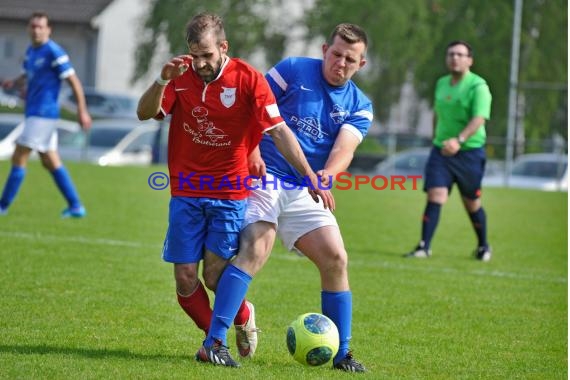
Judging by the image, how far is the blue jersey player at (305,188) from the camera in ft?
20.0

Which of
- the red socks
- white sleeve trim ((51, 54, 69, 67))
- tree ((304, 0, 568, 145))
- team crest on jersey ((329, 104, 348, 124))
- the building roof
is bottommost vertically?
the red socks

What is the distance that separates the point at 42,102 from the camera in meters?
12.8

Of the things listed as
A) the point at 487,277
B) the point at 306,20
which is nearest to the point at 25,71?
the point at 487,277

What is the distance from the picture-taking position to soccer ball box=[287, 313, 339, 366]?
5969mm

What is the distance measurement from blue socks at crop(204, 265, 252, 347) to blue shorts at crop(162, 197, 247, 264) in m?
0.13

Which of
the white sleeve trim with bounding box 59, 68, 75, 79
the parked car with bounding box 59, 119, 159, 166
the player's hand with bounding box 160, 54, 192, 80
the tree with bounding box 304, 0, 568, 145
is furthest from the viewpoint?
the tree with bounding box 304, 0, 568, 145

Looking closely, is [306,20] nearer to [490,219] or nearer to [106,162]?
[106,162]

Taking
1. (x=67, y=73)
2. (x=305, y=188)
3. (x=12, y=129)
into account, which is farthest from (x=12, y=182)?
(x=12, y=129)

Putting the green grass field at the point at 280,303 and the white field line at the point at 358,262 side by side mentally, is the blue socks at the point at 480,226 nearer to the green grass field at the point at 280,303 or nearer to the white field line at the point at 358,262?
the green grass field at the point at 280,303

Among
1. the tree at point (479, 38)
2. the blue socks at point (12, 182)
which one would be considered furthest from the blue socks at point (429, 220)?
the tree at point (479, 38)

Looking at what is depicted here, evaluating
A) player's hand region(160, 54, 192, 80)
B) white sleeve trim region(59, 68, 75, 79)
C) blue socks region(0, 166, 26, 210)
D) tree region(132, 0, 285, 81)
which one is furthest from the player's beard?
tree region(132, 0, 285, 81)

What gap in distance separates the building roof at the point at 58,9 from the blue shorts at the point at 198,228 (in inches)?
1741

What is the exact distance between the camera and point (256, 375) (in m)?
5.79

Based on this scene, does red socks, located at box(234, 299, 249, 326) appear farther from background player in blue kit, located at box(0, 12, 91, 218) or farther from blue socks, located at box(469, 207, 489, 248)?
background player in blue kit, located at box(0, 12, 91, 218)
